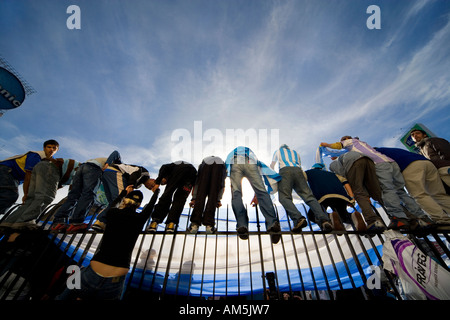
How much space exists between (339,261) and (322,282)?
30.2 inches

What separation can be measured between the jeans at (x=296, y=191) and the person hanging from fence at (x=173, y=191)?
2.11 meters

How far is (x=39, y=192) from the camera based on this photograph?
13.1ft

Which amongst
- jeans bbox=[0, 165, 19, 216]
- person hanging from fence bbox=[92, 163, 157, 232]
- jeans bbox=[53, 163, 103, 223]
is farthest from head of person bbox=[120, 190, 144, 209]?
jeans bbox=[0, 165, 19, 216]

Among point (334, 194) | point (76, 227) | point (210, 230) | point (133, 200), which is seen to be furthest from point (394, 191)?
point (76, 227)

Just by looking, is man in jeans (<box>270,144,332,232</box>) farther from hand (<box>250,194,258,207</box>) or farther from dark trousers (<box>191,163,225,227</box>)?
dark trousers (<box>191,163,225,227</box>)

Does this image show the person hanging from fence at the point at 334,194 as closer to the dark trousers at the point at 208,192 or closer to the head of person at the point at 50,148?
the dark trousers at the point at 208,192

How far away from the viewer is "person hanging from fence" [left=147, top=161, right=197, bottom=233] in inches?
138

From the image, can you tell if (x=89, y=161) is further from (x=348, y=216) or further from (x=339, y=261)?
(x=339, y=261)

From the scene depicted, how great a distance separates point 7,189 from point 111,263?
4.00 meters

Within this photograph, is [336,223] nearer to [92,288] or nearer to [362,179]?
[362,179]

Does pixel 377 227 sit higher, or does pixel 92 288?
pixel 377 227

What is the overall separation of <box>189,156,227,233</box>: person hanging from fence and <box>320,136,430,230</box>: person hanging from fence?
3288 millimetres

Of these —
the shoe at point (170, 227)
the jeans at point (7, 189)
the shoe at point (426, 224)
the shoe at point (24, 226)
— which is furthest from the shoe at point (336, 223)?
the jeans at point (7, 189)
